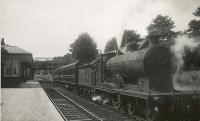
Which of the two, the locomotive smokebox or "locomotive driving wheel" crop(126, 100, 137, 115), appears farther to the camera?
"locomotive driving wheel" crop(126, 100, 137, 115)

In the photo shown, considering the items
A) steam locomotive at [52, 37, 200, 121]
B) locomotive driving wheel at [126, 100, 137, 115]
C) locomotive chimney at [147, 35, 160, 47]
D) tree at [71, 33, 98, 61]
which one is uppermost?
tree at [71, 33, 98, 61]

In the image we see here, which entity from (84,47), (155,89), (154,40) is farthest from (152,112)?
(84,47)

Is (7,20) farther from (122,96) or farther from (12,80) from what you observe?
(12,80)

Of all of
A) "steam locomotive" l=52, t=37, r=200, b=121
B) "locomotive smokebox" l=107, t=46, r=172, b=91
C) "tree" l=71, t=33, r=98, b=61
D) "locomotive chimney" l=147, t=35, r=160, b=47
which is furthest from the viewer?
"tree" l=71, t=33, r=98, b=61

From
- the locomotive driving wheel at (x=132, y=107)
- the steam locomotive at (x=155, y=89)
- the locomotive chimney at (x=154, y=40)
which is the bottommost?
the locomotive driving wheel at (x=132, y=107)

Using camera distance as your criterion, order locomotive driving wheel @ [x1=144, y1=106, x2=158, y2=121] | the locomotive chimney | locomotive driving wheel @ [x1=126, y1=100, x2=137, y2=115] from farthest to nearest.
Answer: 1. locomotive driving wheel @ [x1=126, y1=100, x2=137, y2=115]
2. the locomotive chimney
3. locomotive driving wheel @ [x1=144, y1=106, x2=158, y2=121]

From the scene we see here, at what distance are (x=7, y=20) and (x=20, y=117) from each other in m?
4.25

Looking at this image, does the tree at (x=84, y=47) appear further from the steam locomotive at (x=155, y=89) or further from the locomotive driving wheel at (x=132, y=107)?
the steam locomotive at (x=155, y=89)

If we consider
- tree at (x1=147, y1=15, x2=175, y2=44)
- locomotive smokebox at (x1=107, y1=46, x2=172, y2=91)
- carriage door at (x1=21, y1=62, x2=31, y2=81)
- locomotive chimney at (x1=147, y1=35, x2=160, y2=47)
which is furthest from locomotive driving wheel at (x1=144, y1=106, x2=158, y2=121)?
carriage door at (x1=21, y1=62, x2=31, y2=81)

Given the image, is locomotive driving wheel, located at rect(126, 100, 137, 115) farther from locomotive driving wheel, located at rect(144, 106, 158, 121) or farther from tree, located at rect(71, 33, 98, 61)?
tree, located at rect(71, 33, 98, 61)

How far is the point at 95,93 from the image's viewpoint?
17203mm

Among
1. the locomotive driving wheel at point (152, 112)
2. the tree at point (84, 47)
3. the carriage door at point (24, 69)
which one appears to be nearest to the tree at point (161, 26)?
the tree at point (84, 47)

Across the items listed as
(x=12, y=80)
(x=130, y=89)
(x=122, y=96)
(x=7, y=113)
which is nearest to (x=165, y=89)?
(x=130, y=89)

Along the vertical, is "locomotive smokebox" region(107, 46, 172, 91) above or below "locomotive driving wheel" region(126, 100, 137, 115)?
above
